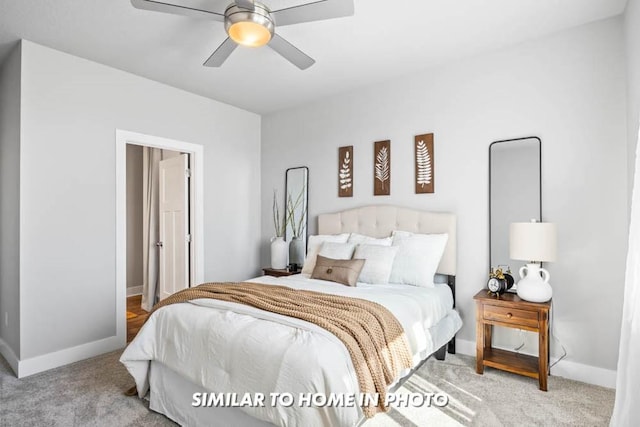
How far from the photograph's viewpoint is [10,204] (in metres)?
3.05

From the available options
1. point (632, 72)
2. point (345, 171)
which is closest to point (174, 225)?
point (345, 171)

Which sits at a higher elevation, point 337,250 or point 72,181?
point 72,181

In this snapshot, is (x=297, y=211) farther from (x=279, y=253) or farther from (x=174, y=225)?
(x=174, y=225)

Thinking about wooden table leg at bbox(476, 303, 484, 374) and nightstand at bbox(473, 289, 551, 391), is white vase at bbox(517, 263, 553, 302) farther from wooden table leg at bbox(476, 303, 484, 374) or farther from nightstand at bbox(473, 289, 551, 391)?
wooden table leg at bbox(476, 303, 484, 374)

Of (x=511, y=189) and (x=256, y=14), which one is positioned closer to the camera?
(x=256, y=14)

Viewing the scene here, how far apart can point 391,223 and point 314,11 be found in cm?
215

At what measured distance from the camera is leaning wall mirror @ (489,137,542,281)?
115 inches

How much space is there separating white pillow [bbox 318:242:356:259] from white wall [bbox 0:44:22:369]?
2.57 metres

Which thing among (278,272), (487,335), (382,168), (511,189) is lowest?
(487,335)

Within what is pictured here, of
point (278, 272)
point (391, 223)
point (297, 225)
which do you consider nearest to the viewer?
point (391, 223)

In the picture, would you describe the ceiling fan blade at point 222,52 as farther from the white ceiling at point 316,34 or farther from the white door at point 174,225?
the white door at point 174,225

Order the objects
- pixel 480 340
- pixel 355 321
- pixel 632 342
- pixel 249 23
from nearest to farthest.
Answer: pixel 632 342 < pixel 355 321 < pixel 249 23 < pixel 480 340

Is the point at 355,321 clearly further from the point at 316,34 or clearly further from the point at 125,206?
the point at 125,206

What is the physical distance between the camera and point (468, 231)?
3.23 metres
